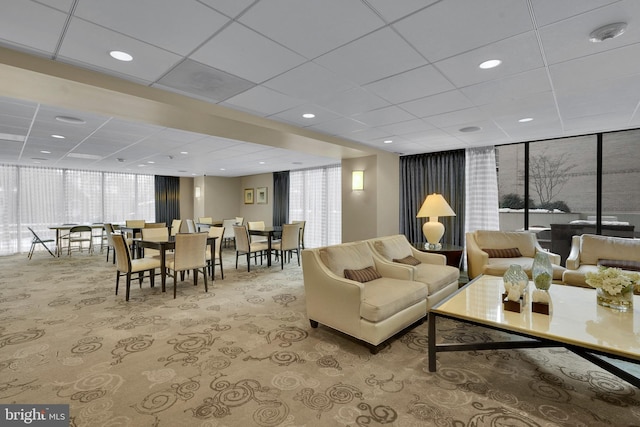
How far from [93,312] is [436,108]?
4817 mm

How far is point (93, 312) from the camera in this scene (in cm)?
358

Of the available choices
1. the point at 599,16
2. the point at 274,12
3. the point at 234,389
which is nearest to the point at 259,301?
the point at 234,389

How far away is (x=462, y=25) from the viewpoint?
77.5 inches

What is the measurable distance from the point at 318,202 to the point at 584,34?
7234mm

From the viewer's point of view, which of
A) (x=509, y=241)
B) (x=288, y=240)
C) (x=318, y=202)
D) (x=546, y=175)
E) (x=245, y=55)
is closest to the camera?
(x=245, y=55)

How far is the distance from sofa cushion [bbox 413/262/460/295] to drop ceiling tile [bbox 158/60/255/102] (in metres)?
2.80

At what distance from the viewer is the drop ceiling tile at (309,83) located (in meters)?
2.62

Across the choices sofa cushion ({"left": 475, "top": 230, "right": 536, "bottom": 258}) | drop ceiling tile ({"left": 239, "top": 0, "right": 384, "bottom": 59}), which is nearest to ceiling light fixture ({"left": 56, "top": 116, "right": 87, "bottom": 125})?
drop ceiling tile ({"left": 239, "top": 0, "right": 384, "bottom": 59})

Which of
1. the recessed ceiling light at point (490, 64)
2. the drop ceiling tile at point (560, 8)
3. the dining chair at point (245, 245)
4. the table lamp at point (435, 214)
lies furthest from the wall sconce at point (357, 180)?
the drop ceiling tile at point (560, 8)

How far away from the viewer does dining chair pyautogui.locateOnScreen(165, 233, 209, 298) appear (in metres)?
4.20

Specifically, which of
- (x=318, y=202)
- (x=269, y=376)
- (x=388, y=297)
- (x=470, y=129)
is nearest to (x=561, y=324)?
(x=388, y=297)

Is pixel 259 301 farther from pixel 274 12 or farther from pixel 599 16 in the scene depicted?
pixel 599 16

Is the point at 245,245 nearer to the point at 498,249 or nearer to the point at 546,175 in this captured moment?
the point at 498,249

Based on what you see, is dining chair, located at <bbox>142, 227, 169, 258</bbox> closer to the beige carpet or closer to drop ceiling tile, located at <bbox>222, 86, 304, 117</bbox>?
the beige carpet
